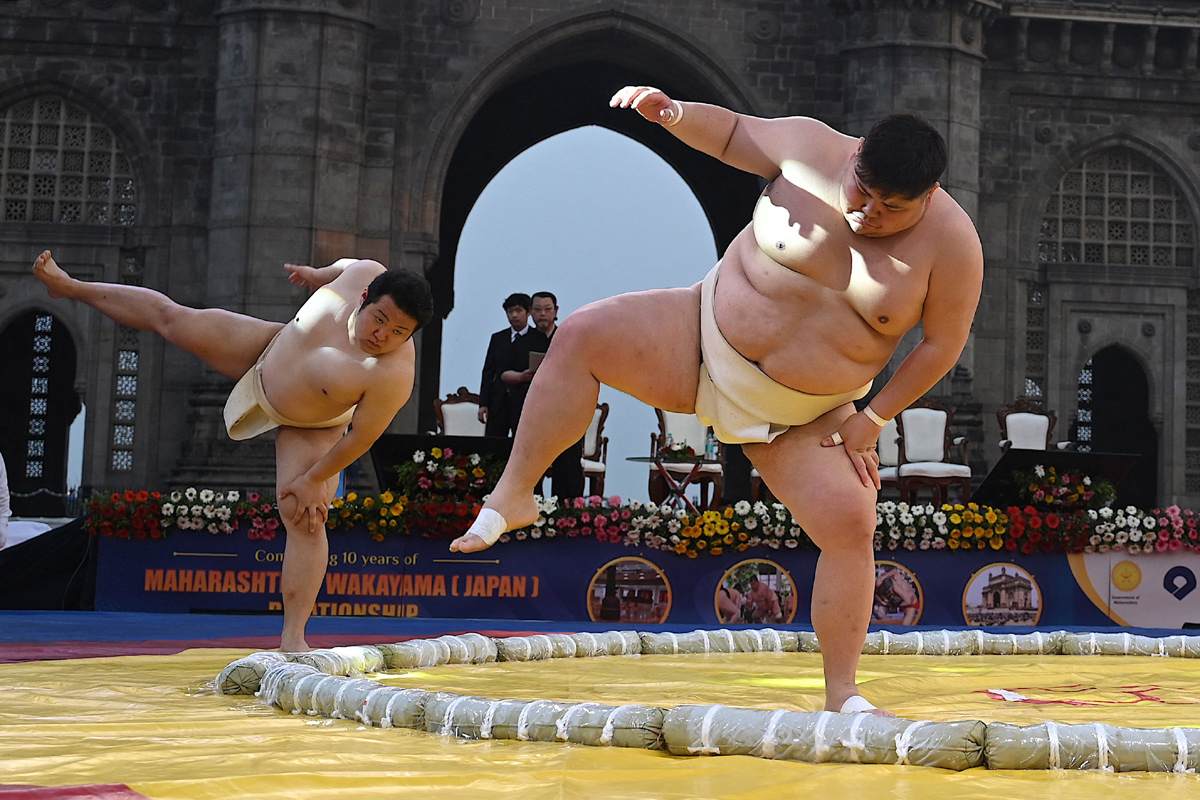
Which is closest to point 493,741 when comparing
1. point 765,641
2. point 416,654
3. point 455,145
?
point 416,654

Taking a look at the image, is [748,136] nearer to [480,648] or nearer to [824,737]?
[824,737]

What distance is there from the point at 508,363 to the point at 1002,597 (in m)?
3.41

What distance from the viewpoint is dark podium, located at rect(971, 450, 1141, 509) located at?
27.5ft

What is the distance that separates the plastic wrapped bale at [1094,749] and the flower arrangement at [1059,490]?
20.1 feet

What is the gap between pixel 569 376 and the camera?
310 cm

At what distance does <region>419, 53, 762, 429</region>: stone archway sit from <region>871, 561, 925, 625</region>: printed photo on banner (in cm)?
960

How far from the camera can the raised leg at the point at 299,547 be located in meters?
4.15

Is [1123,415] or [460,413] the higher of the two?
[1123,415]

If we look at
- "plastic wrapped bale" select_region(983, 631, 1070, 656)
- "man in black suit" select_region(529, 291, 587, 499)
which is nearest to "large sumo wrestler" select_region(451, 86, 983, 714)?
"plastic wrapped bale" select_region(983, 631, 1070, 656)

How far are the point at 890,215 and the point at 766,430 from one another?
0.54 m

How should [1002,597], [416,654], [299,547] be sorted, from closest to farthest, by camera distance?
[416,654] → [299,547] → [1002,597]

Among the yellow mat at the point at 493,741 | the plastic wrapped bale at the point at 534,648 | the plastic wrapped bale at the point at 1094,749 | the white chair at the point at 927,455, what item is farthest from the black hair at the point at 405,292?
the white chair at the point at 927,455

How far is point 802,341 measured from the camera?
9.82ft

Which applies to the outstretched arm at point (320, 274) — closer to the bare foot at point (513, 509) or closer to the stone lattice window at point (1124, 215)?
the bare foot at point (513, 509)
